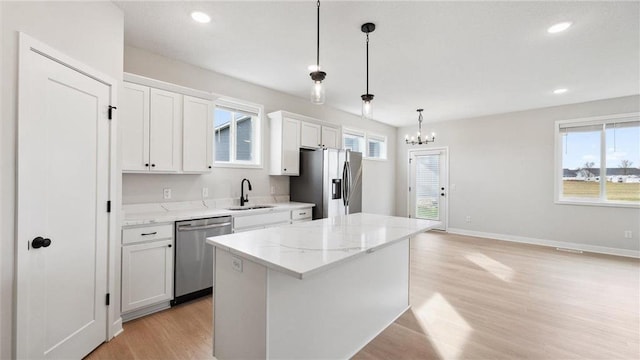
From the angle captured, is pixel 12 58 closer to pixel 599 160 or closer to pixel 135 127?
pixel 135 127

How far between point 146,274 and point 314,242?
6.01ft

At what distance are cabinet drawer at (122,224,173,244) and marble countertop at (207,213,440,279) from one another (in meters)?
1.13

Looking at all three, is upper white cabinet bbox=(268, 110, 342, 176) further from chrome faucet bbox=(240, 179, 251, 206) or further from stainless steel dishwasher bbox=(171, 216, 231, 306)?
stainless steel dishwasher bbox=(171, 216, 231, 306)

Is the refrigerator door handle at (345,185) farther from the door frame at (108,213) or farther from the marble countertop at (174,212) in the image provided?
the door frame at (108,213)

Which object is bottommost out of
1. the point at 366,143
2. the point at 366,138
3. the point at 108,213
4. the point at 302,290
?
the point at 302,290

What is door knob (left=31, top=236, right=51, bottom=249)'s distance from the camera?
1.64 metres

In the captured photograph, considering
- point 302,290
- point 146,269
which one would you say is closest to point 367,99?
point 302,290

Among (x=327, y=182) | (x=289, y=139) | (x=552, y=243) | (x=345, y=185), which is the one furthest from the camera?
(x=552, y=243)

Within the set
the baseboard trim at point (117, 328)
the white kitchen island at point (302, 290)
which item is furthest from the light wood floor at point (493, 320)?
the white kitchen island at point (302, 290)

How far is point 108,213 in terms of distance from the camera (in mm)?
2232

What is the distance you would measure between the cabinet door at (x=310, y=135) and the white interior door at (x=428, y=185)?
3.59m

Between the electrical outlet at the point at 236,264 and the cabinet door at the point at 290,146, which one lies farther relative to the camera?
the cabinet door at the point at 290,146

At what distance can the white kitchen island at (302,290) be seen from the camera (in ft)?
5.00

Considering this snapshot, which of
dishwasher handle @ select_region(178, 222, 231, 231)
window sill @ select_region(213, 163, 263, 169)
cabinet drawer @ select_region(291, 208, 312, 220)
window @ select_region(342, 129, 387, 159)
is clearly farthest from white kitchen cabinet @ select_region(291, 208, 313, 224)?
window @ select_region(342, 129, 387, 159)
